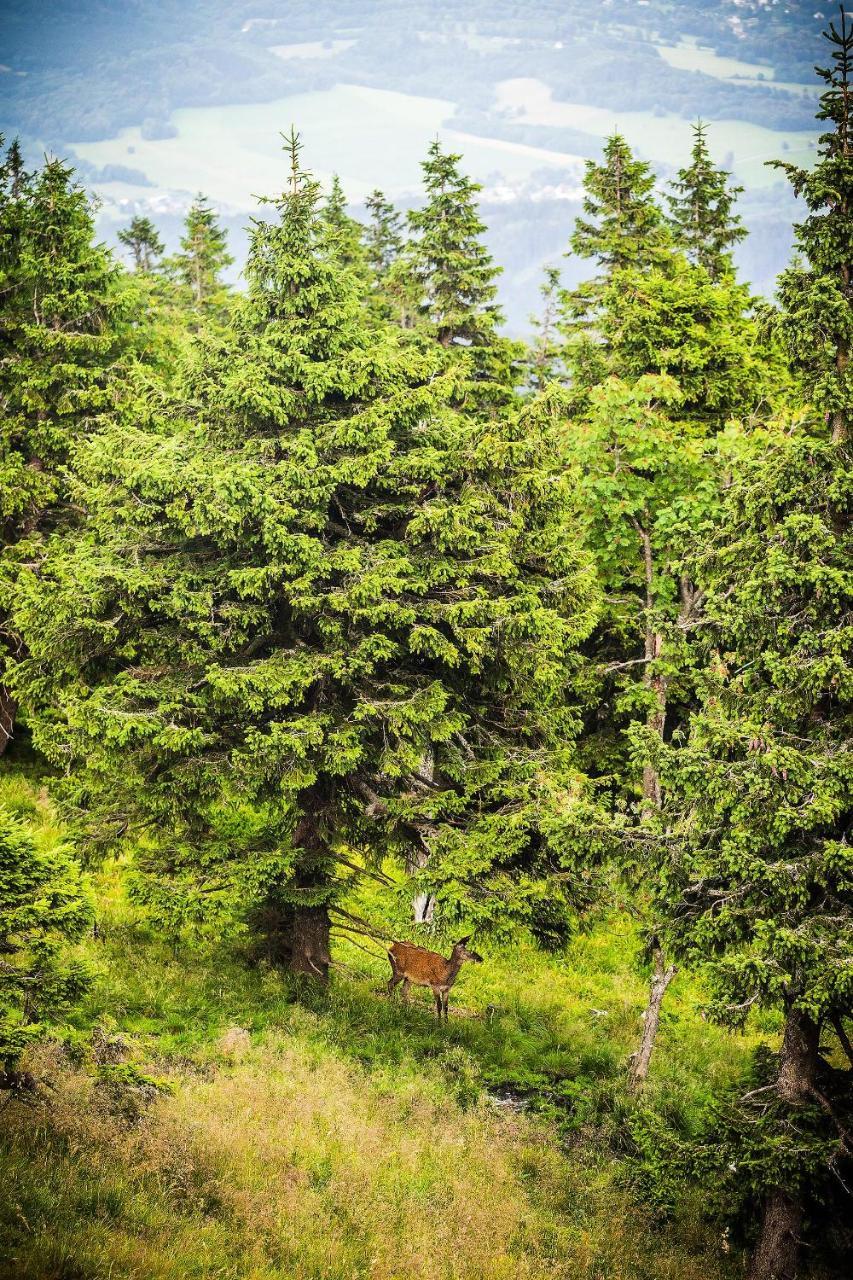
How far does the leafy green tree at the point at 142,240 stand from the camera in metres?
58.2

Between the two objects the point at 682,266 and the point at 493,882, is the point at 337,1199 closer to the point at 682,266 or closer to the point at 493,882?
the point at 493,882

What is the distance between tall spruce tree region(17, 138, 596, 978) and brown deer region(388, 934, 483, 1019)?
136cm

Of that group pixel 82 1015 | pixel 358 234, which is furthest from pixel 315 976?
pixel 358 234

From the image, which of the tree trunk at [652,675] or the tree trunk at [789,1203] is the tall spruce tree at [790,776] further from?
the tree trunk at [652,675]

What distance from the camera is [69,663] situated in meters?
13.8

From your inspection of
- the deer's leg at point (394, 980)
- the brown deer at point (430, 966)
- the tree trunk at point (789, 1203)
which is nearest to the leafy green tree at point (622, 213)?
the brown deer at point (430, 966)

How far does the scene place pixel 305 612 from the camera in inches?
540

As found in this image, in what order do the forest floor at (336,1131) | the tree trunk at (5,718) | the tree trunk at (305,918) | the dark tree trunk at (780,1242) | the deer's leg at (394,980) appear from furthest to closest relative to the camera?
1. the tree trunk at (5,718)
2. the deer's leg at (394,980)
3. the tree trunk at (305,918)
4. the dark tree trunk at (780,1242)
5. the forest floor at (336,1131)

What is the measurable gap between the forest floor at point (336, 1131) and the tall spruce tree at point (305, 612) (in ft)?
6.18

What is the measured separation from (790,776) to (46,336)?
1847 centimetres

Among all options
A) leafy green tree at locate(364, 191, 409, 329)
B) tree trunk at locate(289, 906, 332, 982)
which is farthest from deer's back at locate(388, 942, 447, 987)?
leafy green tree at locate(364, 191, 409, 329)

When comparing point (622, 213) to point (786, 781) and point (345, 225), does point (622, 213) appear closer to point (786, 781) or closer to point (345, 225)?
point (345, 225)

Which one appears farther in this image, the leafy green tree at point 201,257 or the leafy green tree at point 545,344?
the leafy green tree at point 201,257

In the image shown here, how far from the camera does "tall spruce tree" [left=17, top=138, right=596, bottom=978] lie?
13.0m
